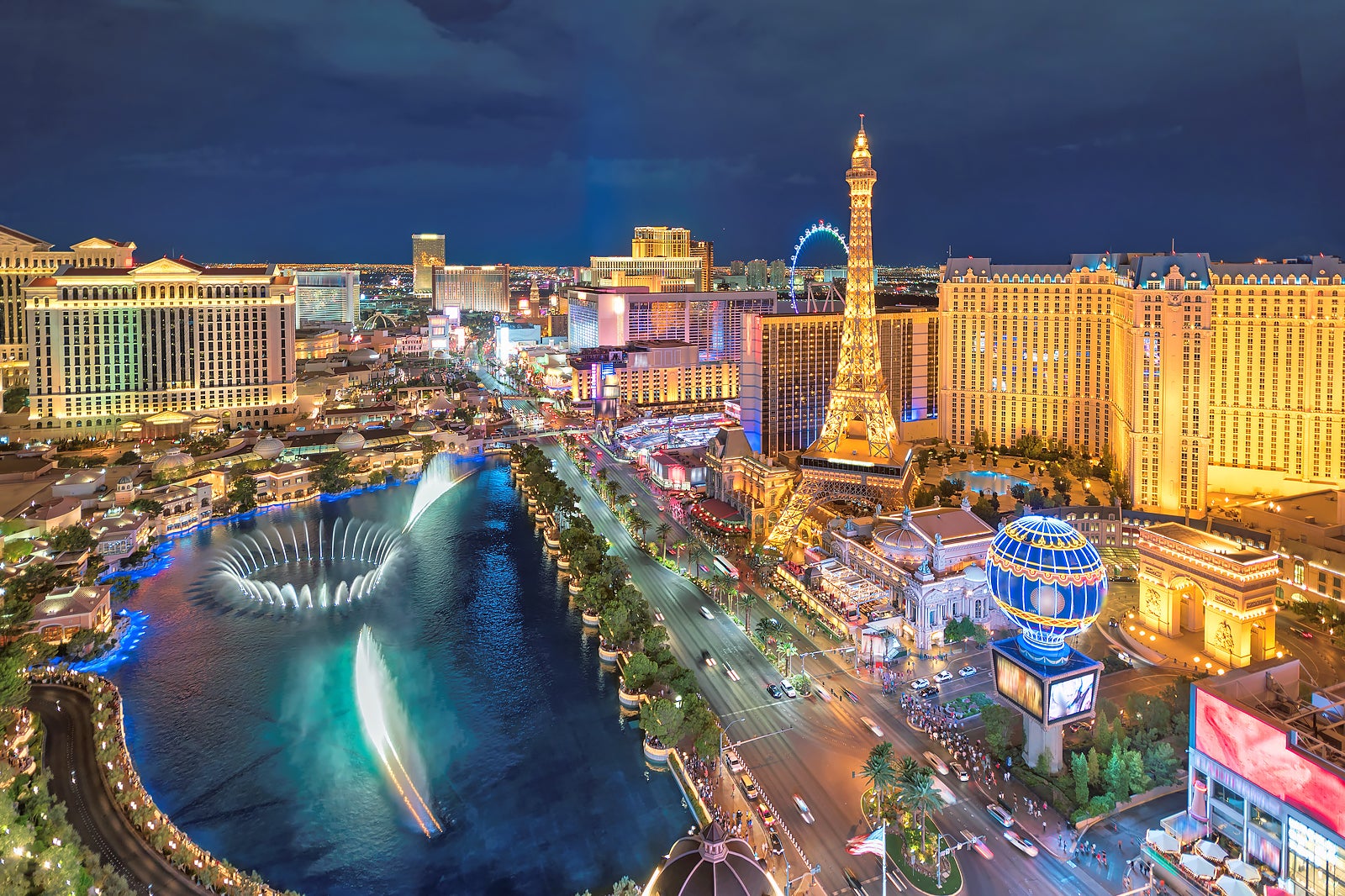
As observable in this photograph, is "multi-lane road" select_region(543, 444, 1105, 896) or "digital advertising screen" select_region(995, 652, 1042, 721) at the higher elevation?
"digital advertising screen" select_region(995, 652, 1042, 721)

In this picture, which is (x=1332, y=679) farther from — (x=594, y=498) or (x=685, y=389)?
(x=685, y=389)

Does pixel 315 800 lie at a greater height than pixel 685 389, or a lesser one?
lesser

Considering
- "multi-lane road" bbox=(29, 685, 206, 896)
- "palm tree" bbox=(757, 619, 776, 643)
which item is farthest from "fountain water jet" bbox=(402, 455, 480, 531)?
"palm tree" bbox=(757, 619, 776, 643)

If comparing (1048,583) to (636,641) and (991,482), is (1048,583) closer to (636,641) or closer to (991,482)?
(636,641)

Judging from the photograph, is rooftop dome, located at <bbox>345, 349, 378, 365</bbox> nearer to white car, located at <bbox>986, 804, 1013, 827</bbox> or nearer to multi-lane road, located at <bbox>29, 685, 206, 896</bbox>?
multi-lane road, located at <bbox>29, 685, 206, 896</bbox>

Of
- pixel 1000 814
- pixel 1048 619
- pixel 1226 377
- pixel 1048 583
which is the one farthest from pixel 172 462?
pixel 1226 377

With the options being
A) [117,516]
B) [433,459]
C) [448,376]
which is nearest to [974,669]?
[117,516]
